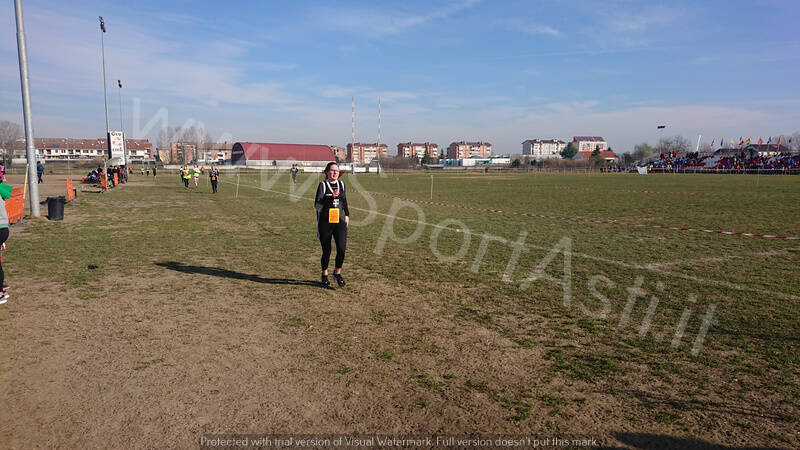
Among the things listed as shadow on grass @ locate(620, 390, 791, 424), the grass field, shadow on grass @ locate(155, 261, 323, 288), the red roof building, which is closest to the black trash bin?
the grass field

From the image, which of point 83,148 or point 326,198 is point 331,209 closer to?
point 326,198

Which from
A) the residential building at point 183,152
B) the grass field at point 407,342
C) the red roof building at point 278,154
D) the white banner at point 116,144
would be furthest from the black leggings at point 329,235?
the red roof building at point 278,154

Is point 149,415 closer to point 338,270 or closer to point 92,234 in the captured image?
point 338,270

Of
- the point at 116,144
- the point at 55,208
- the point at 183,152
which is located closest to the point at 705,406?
the point at 55,208

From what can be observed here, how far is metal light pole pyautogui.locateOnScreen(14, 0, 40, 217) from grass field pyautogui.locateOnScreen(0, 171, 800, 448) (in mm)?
6198

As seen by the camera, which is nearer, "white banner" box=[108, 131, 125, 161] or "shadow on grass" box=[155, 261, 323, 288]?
"shadow on grass" box=[155, 261, 323, 288]

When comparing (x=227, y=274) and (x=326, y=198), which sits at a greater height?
(x=326, y=198)

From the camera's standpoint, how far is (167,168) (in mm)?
81562

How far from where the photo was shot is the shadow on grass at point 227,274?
7.96 metres

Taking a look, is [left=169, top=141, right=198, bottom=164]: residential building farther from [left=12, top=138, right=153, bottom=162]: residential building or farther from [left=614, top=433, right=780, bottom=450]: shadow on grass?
[left=614, top=433, right=780, bottom=450]: shadow on grass

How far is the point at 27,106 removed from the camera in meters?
15.5

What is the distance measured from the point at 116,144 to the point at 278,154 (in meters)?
72.6

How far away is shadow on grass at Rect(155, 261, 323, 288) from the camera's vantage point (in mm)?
7957

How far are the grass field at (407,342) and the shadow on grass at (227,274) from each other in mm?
72
